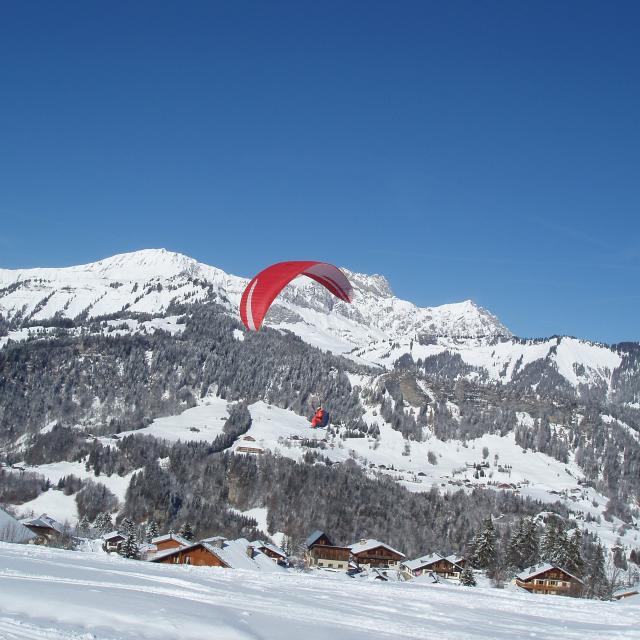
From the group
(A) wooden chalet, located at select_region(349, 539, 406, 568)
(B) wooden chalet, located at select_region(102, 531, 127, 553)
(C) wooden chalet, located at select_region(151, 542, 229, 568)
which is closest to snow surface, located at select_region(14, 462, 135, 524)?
(B) wooden chalet, located at select_region(102, 531, 127, 553)

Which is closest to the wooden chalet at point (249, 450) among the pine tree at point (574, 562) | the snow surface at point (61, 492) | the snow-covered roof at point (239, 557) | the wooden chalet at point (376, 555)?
the snow surface at point (61, 492)

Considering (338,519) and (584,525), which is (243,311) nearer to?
(338,519)

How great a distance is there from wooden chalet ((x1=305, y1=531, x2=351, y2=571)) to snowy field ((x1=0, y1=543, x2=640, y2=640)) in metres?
67.3

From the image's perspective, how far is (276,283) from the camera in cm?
2783

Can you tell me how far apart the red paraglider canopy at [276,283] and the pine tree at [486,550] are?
225 feet

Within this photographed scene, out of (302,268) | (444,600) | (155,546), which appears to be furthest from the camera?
(155,546)

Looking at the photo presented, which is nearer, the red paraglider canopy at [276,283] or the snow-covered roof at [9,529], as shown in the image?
the red paraglider canopy at [276,283]

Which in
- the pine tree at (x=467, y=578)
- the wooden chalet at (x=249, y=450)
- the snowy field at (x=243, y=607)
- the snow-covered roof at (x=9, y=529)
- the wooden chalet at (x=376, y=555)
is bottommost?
the wooden chalet at (x=376, y=555)

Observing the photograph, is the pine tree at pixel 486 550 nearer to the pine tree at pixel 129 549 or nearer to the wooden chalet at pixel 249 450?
the pine tree at pixel 129 549

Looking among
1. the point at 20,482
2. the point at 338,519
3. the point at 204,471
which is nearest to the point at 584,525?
the point at 338,519

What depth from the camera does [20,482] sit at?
Answer: 390ft

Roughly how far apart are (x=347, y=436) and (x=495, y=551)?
100243mm

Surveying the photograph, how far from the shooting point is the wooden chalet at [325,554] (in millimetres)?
92250

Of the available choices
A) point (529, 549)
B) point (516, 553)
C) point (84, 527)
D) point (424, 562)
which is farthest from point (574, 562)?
point (84, 527)
